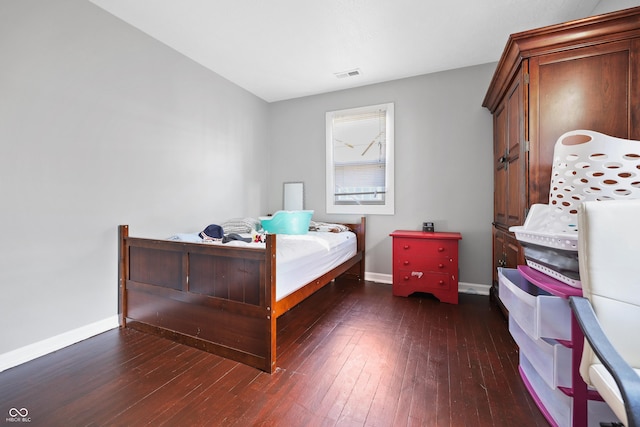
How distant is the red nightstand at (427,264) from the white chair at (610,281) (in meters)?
1.86

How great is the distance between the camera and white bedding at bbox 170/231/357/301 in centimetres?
181

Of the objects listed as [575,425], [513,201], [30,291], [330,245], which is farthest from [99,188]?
[513,201]

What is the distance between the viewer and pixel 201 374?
1606 millimetres

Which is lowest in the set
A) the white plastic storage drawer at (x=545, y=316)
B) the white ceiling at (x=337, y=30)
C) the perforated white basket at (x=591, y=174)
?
the white plastic storage drawer at (x=545, y=316)

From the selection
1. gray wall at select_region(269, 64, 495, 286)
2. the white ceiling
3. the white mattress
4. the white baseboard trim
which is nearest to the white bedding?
the white mattress

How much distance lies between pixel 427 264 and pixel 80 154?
3.22 metres

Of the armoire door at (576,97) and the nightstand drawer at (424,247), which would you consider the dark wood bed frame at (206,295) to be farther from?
the armoire door at (576,97)

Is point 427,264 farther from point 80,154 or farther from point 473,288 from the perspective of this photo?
point 80,154

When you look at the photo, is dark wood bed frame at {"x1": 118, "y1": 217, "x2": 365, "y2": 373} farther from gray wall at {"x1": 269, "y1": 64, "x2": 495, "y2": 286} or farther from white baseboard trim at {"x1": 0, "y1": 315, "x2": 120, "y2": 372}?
gray wall at {"x1": 269, "y1": 64, "x2": 495, "y2": 286}

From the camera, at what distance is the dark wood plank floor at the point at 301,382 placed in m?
1.28

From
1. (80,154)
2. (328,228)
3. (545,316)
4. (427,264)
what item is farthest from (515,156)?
(80,154)

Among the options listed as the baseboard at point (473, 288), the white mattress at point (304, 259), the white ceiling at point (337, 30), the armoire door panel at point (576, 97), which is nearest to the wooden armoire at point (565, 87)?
the armoire door panel at point (576, 97)

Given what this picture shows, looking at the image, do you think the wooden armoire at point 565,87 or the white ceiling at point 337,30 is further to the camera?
the white ceiling at point 337,30

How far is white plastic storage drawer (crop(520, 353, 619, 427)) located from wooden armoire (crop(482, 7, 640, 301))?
0.81m
